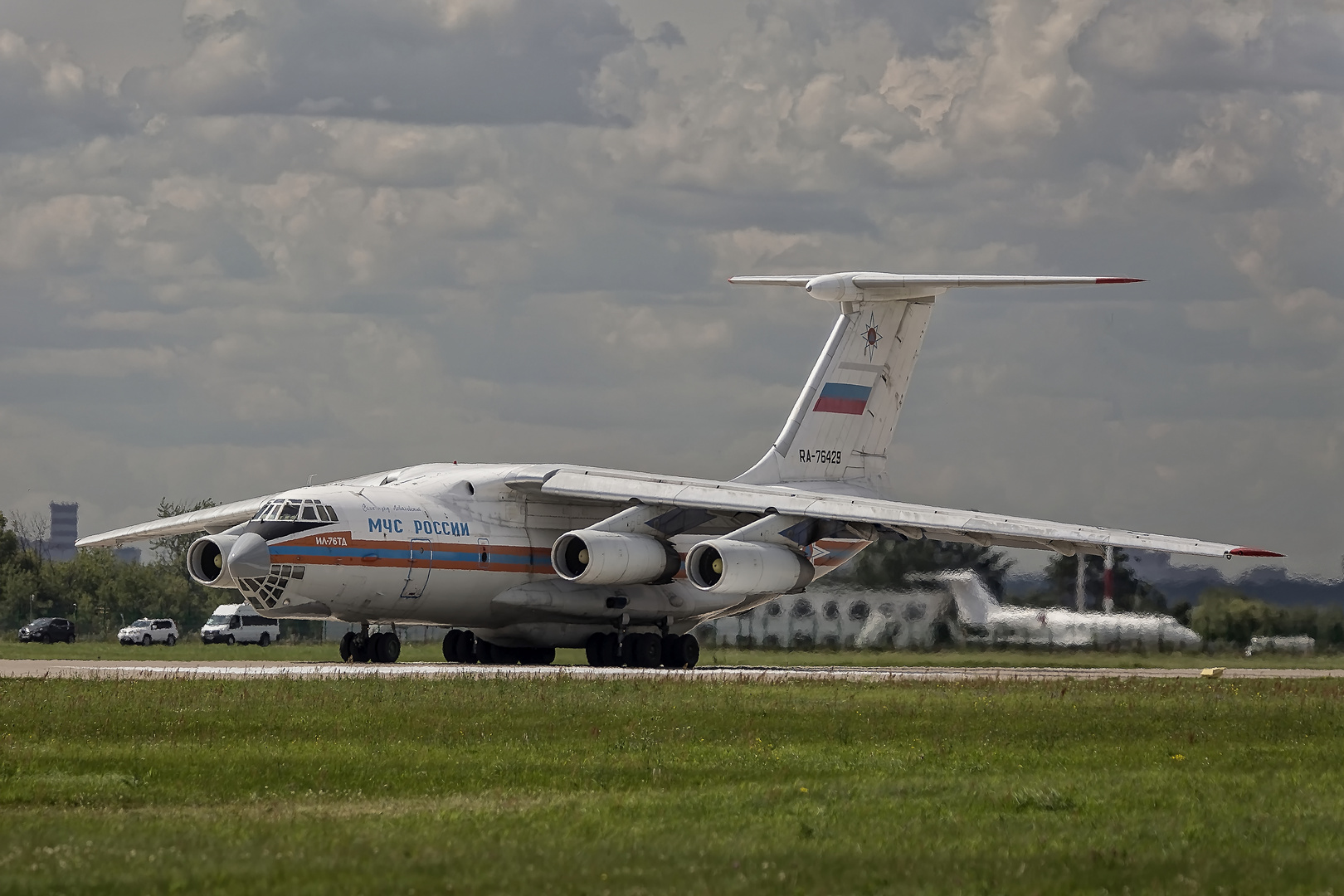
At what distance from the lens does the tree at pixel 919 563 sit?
1198 inches

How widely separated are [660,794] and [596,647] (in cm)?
1930

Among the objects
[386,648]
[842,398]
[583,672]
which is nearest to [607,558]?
[583,672]

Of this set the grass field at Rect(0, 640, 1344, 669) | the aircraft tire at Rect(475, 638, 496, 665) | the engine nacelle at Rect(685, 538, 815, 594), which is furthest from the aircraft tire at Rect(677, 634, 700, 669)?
the aircraft tire at Rect(475, 638, 496, 665)

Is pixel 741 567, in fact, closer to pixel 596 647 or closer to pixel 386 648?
pixel 596 647

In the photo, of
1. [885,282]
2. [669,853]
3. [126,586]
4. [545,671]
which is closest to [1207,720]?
[669,853]

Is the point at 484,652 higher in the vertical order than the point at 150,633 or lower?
higher

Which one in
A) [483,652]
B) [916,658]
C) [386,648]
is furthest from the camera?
[483,652]

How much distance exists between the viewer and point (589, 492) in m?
28.4

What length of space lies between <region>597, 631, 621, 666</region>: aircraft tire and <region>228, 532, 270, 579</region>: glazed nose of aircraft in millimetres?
6628

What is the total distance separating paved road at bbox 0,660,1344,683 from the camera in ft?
76.3

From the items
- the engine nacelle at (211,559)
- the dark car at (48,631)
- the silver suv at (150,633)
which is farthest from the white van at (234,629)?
the engine nacelle at (211,559)

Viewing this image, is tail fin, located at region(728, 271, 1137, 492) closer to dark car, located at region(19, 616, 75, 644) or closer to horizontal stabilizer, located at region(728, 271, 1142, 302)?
horizontal stabilizer, located at region(728, 271, 1142, 302)

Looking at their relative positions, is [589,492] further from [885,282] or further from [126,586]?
[126,586]

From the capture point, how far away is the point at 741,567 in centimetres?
2695
